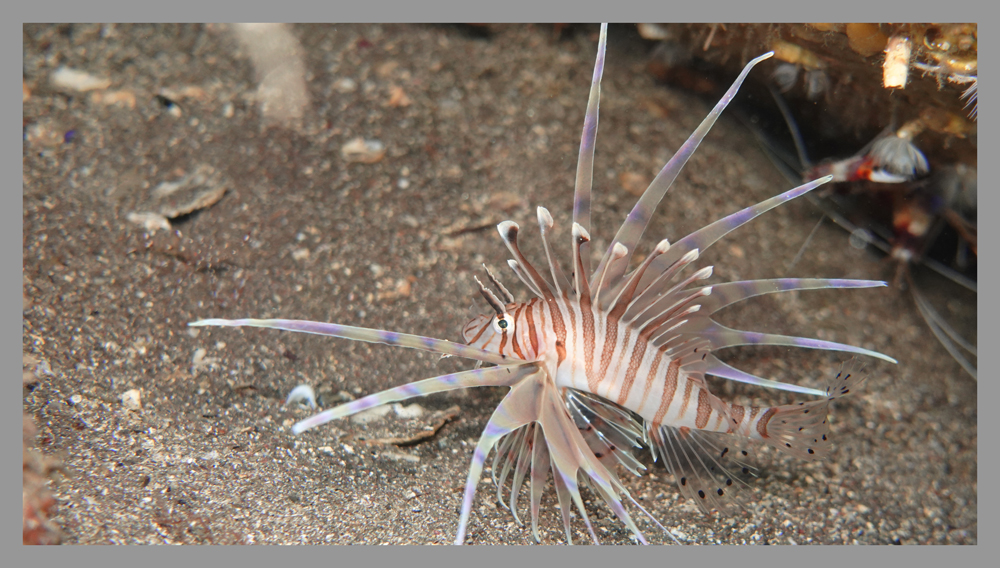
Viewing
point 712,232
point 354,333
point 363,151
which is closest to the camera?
point 354,333

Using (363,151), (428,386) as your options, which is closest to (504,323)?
(428,386)

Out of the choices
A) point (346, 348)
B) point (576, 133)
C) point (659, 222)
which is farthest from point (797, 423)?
point (576, 133)

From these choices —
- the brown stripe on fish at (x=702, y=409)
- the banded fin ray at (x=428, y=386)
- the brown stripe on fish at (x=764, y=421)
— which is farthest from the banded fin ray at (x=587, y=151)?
the brown stripe on fish at (x=764, y=421)

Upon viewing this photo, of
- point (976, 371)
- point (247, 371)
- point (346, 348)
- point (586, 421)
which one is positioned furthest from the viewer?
point (976, 371)

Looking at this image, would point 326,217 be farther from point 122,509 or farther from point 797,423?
point 797,423

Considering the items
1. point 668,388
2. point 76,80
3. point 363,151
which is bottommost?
point 668,388

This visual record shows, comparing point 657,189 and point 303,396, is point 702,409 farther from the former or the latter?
point 303,396
